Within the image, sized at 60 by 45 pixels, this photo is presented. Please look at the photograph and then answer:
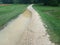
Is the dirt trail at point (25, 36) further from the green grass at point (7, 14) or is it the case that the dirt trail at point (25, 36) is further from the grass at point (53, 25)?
the green grass at point (7, 14)

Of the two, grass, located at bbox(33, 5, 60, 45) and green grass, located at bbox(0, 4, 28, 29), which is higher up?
grass, located at bbox(33, 5, 60, 45)

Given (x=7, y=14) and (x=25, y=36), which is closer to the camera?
(x=25, y=36)

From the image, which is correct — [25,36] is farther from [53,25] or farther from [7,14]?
[7,14]

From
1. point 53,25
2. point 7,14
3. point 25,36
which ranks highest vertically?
point 25,36

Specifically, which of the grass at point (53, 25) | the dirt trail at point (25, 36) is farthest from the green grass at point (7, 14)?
the grass at point (53, 25)

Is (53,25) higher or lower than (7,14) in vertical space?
higher

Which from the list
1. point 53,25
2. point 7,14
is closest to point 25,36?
point 53,25

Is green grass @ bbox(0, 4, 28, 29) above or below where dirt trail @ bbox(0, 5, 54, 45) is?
below

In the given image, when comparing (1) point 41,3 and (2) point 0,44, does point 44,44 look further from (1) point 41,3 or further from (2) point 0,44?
(1) point 41,3

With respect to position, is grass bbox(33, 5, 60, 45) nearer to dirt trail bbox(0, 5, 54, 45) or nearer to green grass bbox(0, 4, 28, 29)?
dirt trail bbox(0, 5, 54, 45)

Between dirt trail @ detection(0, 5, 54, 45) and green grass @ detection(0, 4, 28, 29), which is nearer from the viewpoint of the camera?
dirt trail @ detection(0, 5, 54, 45)

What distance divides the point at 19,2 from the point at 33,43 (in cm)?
7209

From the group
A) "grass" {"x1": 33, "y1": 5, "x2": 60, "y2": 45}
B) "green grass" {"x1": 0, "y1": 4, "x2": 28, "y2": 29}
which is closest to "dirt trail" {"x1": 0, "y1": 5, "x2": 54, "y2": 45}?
"grass" {"x1": 33, "y1": 5, "x2": 60, "y2": 45}

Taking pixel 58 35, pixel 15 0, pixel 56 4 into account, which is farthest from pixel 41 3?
pixel 58 35
